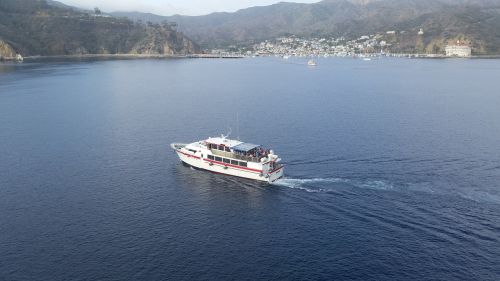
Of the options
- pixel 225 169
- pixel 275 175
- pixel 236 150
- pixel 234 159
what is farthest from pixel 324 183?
pixel 225 169

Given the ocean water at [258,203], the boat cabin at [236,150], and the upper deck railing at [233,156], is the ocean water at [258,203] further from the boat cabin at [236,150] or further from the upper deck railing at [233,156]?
the boat cabin at [236,150]

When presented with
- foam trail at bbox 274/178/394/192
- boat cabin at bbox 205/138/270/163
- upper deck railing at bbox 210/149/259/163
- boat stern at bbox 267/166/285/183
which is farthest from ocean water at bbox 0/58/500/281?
boat cabin at bbox 205/138/270/163

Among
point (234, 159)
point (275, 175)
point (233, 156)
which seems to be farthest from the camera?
point (233, 156)

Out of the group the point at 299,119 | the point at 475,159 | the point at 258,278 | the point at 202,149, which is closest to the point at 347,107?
the point at 299,119

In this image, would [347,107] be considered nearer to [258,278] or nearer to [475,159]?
[475,159]

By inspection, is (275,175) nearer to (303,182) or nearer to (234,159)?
(303,182)

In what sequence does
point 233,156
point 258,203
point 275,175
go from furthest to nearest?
point 233,156 < point 275,175 < point 258,203
